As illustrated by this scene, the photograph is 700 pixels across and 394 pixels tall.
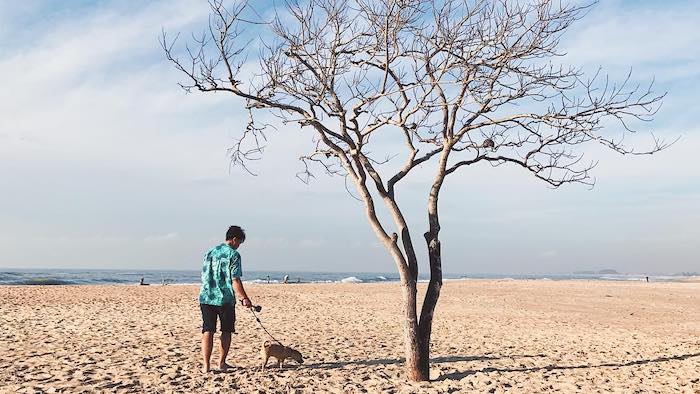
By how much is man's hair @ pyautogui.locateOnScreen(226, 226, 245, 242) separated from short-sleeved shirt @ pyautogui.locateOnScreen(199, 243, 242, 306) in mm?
149

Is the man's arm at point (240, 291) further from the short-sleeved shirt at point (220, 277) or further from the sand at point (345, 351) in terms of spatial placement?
the sand at point (345, 351)

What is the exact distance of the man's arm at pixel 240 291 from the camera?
646cm

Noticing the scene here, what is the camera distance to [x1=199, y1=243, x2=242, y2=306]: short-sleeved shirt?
6859mm

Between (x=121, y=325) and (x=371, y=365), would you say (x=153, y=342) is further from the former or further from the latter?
(x=371, y=365)

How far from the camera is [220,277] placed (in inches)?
271

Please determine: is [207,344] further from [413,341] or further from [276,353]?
[413,341]

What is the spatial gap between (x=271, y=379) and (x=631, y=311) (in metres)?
16.5

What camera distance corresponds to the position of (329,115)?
7652 millimetres

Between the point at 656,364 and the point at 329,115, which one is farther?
the point at 656,364

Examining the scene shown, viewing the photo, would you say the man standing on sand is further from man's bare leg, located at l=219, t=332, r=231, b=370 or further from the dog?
the dog

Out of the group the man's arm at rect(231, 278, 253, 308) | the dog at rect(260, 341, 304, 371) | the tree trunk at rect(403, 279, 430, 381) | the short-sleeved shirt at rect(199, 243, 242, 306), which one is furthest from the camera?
the dog at rect(260, 341, 304, 371)

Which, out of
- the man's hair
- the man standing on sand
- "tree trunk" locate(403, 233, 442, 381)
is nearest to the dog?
the man standing on sand

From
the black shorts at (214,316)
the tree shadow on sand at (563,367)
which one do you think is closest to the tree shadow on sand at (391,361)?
the tree shadow on sand at (563,367)

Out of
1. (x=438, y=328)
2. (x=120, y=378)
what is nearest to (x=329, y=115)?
(x=120, y=378)
